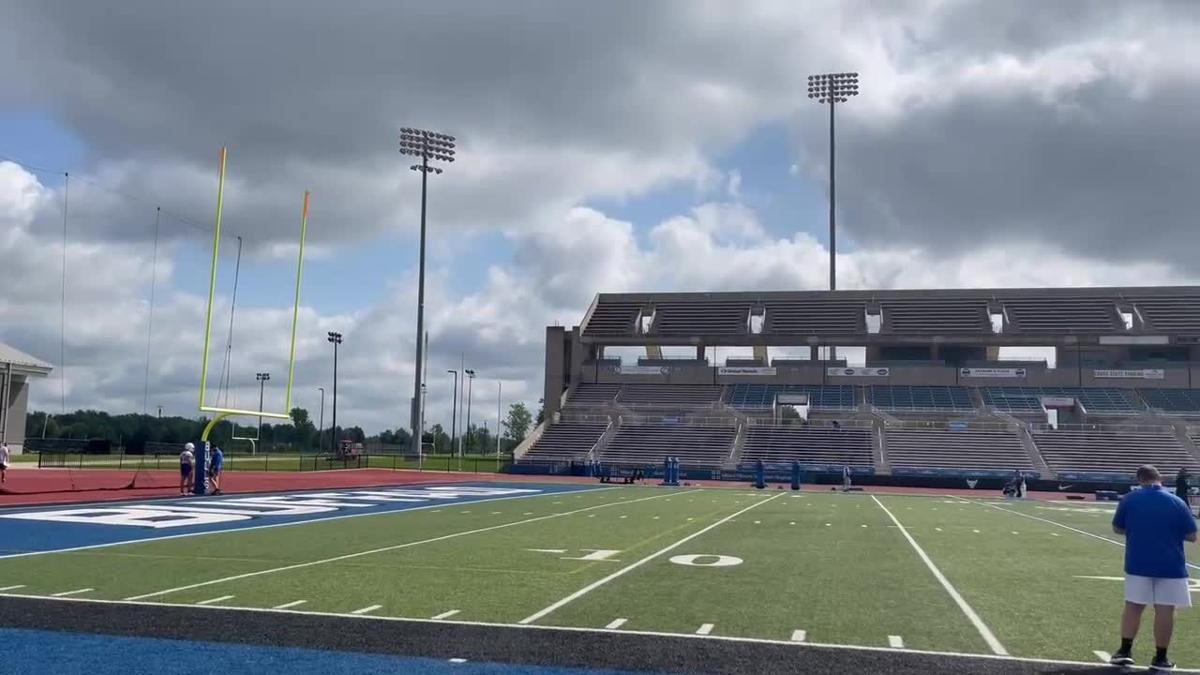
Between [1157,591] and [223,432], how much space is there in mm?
108850

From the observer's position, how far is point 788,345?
64125 millimetres

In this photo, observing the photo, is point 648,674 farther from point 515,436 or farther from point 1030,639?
point 515,436

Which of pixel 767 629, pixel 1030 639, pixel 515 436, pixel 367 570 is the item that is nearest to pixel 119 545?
pixel 367 570

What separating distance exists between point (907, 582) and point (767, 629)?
4058 mm

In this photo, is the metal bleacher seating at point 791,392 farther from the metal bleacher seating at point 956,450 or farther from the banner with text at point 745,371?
the metal bleacher seating at point 956,450

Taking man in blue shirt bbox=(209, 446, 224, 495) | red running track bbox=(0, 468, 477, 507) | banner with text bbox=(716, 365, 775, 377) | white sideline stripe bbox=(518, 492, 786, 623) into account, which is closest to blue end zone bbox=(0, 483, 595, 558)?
man in blue shirt bbox=(209, 446, 224, 495)

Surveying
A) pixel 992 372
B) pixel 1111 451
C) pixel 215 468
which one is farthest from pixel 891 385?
pixel 215 468

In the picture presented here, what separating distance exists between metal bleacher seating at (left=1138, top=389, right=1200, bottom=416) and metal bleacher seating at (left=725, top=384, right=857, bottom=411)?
16.6 metres

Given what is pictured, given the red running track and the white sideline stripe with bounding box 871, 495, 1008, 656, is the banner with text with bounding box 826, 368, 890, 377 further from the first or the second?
the white sideline stripe with bounding box 871, 495, 1008, 656

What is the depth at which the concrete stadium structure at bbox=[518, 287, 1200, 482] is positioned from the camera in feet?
172

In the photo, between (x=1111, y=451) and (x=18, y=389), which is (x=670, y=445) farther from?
(x=18, y=389)

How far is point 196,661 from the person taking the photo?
24.6 feet

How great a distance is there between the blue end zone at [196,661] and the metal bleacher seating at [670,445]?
151 feet

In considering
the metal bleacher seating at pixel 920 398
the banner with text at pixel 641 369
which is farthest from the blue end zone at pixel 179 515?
the banner with text at pixel 641 369
